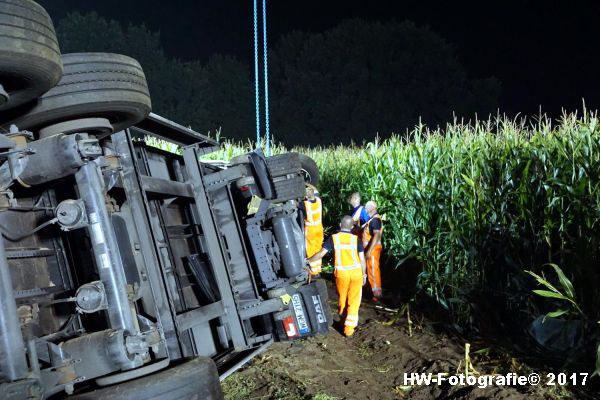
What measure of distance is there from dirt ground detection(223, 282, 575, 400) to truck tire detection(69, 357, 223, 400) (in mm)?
1852

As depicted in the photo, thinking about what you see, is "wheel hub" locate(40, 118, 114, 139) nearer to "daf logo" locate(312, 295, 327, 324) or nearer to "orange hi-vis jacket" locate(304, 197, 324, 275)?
"daf logo" locate(312, 295, 327, 324)

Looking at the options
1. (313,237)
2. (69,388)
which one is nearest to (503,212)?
(313,237)

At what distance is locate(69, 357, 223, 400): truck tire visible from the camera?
2.56 m

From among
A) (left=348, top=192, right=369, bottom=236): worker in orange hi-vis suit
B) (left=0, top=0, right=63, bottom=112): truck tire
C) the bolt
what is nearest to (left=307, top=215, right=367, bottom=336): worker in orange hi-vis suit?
(left=348, top=192, right=369, bottom=236): worker in orange hi-vis suit

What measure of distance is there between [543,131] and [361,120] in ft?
99.0

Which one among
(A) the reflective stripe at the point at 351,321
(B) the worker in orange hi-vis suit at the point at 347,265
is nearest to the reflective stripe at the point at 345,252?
(B) the worker in orange hi-vis suit at the point at 347,265

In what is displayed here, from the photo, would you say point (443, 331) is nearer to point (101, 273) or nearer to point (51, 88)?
point (101, 273)

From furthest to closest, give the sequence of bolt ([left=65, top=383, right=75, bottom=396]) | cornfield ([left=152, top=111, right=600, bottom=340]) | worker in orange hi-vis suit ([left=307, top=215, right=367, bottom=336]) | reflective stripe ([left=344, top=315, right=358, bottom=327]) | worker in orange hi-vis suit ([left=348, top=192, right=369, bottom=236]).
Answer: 1. worker in orange hi-vis suit ([left=348, top=192, right=369, bottom=236])
2. worker in orange hi-vis suit ([left=307, top=215, right=367, bottom=336])
3. reflective stripe ([left=344, top=315, right=358, bottom=327])
4. cornfield ([left=152, top=111, right=600, bottom=340])
5. bolt ([left=65, top=383, right=75, bottom=396])

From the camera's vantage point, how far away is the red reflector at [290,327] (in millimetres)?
4512

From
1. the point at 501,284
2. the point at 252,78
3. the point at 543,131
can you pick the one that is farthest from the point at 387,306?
the point at 252,78

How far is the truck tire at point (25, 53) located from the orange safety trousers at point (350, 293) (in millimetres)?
4695

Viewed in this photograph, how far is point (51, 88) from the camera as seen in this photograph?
275 cm

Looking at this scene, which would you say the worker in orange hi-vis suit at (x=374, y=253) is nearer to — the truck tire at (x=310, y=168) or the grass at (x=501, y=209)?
the grass at (x=501, y=209)

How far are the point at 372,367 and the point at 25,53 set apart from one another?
444 centimetres
